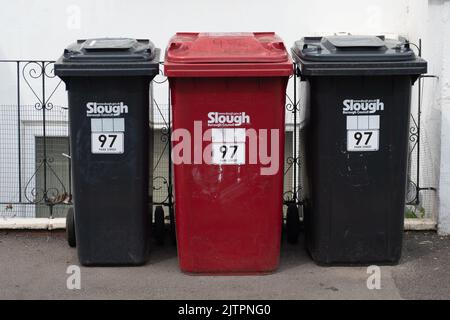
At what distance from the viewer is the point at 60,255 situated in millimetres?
6777

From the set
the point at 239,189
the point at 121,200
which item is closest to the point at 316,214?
the point at 239,189

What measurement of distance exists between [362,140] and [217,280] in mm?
1367

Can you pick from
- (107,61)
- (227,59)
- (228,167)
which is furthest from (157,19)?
(228,167)

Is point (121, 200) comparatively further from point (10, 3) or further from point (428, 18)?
point (10, 3)

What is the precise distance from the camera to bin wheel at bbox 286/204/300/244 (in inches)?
272

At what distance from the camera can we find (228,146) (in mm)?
6043

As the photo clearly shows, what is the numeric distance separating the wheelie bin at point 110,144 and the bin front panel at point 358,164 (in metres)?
1.17

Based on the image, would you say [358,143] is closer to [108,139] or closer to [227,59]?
[227,59]

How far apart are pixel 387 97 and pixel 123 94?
1788mm

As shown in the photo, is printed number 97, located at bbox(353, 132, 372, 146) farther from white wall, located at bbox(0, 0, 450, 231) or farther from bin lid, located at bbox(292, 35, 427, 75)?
white wall, located at bbox(0, 0, 450, 231)

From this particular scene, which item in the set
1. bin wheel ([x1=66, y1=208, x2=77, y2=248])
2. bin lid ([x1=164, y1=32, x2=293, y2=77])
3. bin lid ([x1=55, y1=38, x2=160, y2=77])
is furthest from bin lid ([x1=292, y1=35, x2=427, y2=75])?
bin wheel ([x1=66, y1=208, x2=77, y2=248])

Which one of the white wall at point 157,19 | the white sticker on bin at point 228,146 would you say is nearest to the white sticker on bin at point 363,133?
the white sticker on bin at point 228,146

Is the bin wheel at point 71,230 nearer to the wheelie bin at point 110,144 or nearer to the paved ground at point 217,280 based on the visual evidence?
the paved ground at point 217,280

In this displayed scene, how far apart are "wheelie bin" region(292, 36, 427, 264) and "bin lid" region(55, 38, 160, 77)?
1.06m
